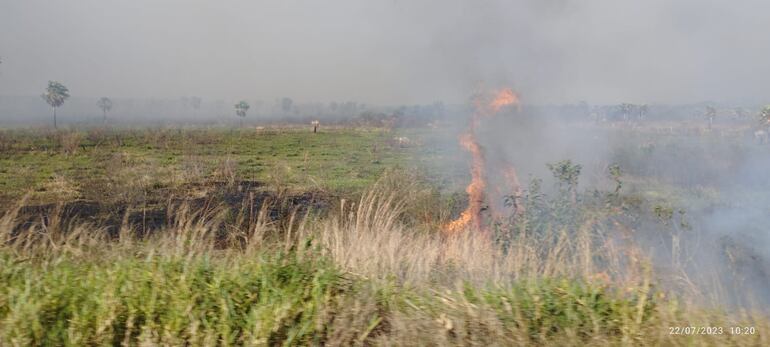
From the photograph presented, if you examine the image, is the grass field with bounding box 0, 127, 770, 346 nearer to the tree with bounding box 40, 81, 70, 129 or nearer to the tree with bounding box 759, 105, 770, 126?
the tree with bounding box 759, 105, 770, 126

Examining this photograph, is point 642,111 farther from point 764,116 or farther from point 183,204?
point 183,204

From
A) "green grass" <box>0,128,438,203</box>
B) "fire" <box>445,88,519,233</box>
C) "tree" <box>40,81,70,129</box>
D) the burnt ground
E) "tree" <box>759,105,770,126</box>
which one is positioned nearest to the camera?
the burnt ground

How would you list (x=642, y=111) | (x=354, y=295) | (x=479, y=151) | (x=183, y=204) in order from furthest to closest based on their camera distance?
(x=642, y=111)
(x=479, y=151)
(x=183, y=204)
(x=354, y=295)

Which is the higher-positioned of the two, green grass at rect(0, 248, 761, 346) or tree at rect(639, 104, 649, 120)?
tree at rect(639, 104, 649, 120)

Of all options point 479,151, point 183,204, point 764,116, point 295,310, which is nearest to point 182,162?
point 183,204

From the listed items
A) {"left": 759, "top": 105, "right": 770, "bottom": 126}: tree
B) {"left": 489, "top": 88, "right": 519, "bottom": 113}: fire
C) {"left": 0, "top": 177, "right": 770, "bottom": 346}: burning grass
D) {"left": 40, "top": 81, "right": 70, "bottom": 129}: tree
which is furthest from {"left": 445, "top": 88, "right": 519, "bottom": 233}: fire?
{"left": 40, "top": 81, "right": 70, "bottom": 129}: tree

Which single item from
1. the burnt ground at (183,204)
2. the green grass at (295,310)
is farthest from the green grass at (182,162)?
the green grass at (295,310)

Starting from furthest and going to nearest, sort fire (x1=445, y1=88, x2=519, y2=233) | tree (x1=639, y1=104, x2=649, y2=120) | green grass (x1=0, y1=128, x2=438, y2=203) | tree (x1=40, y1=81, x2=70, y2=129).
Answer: tree (x1=40, y1=81, x2=70, y2=129) < tree (x1=639, y1=104, x2=649, y2=120) < green grass (x1=0, y1=128, x2=438, y2=203) < fire (x1=445, y1=88, x2=519, y2=233)

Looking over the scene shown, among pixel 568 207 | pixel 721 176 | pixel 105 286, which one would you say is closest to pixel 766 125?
pixel 721 176

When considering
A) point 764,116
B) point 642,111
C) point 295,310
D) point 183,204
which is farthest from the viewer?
point 642,111

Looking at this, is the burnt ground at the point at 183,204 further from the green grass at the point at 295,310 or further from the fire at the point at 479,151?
the green grass at the point at 295,310

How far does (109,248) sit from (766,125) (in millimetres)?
19444

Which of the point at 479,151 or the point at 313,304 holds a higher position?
the point at 479,151

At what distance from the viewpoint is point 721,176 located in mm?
13023
